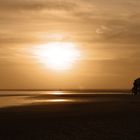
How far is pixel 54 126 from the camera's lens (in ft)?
81.1

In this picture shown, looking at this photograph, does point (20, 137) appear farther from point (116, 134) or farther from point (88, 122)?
point (88, 122)

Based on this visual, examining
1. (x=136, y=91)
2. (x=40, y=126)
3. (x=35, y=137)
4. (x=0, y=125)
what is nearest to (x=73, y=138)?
(x=35, y=137)

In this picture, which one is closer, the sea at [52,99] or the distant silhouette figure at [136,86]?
the sea at [52,99]

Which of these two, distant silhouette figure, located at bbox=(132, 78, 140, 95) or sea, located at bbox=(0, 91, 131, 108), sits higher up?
distant silhouette figure, located at bbox=(132, 78, 140, 95)

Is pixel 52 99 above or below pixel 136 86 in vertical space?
below

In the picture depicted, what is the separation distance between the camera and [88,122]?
26.5 m

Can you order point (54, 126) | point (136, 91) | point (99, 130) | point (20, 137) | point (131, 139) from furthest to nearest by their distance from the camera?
point (136, 91) → point (54, 126) → point (99, 130) → point (20, 137) → point (131, 139)

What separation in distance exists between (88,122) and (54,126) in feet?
9.05

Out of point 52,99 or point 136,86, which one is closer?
point 52,99

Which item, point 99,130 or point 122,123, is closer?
point 99,130

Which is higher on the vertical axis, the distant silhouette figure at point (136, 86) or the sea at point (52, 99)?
the distant silhouette figure at point (136, 86)

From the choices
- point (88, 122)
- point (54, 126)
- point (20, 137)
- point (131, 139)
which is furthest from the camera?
point (88, 122)

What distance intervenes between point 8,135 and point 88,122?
6645mm

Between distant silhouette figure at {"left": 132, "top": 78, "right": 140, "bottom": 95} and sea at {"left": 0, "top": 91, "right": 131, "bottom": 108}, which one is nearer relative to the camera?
sea at {"left": 0, "top": 91, "right": 131, "bottom": 108}
